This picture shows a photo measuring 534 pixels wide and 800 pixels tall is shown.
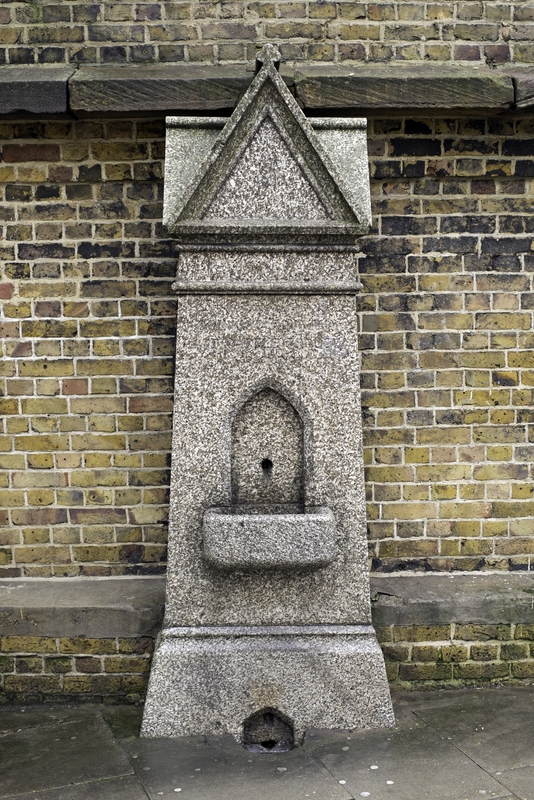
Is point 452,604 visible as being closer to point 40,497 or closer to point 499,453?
point 499,453

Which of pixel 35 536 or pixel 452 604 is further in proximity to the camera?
pixel 35 536

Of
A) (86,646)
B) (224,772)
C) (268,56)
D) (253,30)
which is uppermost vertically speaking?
(253,30)

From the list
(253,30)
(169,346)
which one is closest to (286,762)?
(169,346)

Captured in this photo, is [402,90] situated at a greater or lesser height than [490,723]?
greater

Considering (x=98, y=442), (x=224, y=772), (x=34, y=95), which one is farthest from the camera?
(x=98, y=442)

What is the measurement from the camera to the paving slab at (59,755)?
2.78 metres

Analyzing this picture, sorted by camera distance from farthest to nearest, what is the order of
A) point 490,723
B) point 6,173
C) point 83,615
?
point 6,173 → point 83,615 → point 490,723

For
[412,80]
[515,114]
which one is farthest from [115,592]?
[515,114]

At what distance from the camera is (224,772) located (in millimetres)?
2812

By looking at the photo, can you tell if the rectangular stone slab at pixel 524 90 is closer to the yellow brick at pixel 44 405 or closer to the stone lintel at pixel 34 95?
the stone lintel at pixel 34 95

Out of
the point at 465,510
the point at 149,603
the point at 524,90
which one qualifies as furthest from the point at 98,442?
the point at 524,90

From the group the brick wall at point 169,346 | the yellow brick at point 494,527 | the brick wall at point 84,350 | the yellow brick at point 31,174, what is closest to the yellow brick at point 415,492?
the brick wall at point 169,346

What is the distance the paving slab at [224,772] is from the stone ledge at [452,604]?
2.83 feet

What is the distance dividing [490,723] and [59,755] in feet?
5.83
